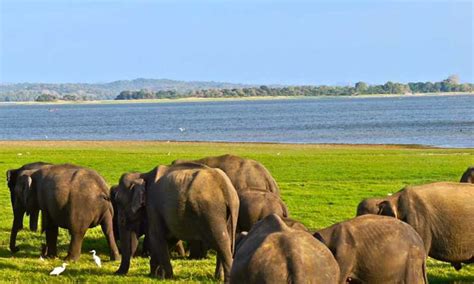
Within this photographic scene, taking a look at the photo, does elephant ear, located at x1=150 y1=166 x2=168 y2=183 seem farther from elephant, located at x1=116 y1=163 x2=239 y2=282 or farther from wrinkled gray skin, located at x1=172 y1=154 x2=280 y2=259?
wrinkled gray skin, located at x1=172 y1=154 x2=280 y2=259

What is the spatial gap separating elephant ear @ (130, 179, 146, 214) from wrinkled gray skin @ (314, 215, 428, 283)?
5271 mm

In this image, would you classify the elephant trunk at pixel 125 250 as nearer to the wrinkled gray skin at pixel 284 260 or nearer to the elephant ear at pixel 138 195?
the elephant ear at pixel 138 195

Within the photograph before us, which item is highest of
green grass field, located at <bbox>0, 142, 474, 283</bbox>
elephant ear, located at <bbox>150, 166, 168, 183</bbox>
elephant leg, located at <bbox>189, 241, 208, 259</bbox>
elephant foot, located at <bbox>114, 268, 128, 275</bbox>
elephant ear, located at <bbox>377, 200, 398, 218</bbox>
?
elephant ear, located at <bbox>150, 166, 168, 183</bbox>

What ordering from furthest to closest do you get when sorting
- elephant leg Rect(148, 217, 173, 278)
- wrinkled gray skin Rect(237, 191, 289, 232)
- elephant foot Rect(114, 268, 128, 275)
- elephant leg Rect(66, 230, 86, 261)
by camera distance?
elephant leg Rect(66, 230, 86, 261), wrinkled gray skin Rect(237, 191, 289, 232), elephant foot Rect(114, 268, 128, 275), elephant leg Rect(148, 217, 173, 278)

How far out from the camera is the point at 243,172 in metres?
20.7

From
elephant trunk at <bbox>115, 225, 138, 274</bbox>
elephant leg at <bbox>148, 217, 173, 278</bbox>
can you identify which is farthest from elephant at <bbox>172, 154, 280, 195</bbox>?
elephant leg at <bbox>148, 217, 173, 278</bbox>

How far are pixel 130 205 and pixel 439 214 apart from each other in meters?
5.52

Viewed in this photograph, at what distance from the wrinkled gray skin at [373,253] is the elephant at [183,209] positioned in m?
3.69

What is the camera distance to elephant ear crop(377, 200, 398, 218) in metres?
14.2

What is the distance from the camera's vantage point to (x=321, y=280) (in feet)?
32.0

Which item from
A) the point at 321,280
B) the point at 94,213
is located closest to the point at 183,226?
the point at 94,213

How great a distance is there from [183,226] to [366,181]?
21851 millimetres

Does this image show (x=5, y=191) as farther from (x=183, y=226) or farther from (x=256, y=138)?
(x=256, y=138)

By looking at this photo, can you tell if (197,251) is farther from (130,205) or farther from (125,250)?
(130,205)
